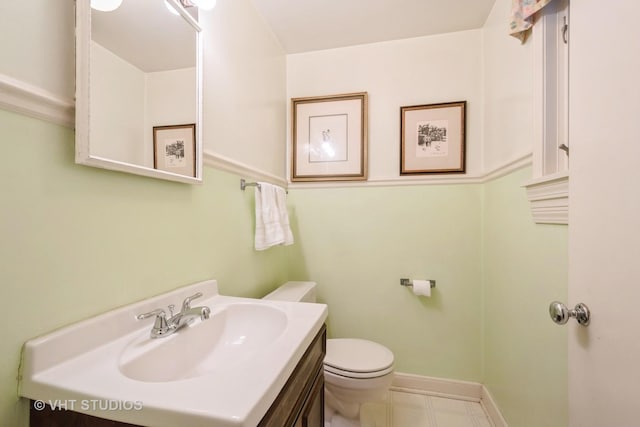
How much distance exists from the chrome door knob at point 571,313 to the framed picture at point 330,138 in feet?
4.12

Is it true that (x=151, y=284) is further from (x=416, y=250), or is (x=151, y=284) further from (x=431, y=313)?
(x=431, y=313)

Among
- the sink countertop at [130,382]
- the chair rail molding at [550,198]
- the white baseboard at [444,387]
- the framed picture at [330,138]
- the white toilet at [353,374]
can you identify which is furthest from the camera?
the framed picture at [330,138]

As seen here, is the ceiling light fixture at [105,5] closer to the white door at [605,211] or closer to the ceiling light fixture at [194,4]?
the ceiling light fixture at [194,4]

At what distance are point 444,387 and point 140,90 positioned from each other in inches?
87.2

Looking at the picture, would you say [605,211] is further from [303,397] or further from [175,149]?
[175,149]

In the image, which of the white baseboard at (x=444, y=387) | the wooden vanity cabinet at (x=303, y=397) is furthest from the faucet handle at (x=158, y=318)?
the white baseboard at (x=444, y=387)

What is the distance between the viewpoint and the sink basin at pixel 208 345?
0.64 meters

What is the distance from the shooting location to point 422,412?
1.54 m

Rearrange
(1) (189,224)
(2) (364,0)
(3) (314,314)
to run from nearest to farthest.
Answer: (3) (314,314), (1) (189,224), (2) (364,0)

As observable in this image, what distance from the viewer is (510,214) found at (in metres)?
1.26

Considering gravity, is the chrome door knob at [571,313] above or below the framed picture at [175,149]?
below

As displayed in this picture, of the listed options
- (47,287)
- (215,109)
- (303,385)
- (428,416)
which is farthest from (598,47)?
(428,416)

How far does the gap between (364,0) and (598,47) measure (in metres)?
1.25

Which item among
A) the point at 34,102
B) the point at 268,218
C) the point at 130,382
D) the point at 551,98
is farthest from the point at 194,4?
the point at 551,98
